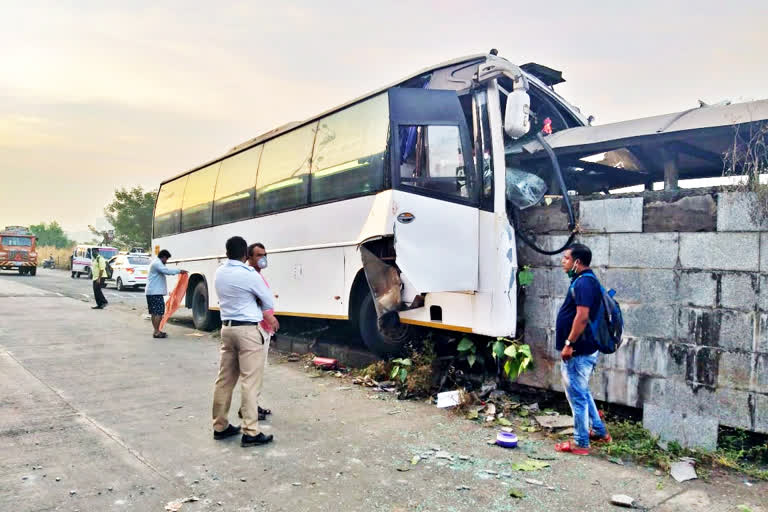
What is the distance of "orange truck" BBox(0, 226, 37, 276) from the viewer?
31.9 meters

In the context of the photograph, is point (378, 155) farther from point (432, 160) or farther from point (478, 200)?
point (478, 200)

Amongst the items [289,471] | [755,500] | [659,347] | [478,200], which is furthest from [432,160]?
[755,500]

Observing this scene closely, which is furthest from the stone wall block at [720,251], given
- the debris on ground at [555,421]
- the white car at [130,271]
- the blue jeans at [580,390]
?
the white car at [130,271]

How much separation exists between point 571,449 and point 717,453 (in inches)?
44.0

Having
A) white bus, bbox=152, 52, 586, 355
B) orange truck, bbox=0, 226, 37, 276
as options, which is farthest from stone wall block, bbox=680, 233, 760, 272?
orange truck, bbox=0, 226, 37, 276

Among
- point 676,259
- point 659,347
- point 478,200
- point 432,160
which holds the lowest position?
point 659,347

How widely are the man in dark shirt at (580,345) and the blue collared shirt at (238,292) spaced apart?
2570mm

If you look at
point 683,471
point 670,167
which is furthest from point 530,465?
point 670,167

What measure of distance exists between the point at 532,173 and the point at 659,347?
2344 mm

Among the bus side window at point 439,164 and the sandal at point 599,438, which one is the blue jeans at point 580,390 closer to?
the sandal at point 599,438

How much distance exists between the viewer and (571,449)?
425cm

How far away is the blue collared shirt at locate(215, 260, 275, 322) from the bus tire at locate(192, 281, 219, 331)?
6.58 m

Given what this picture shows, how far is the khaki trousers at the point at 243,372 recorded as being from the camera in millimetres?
4297

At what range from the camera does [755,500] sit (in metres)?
3.48
